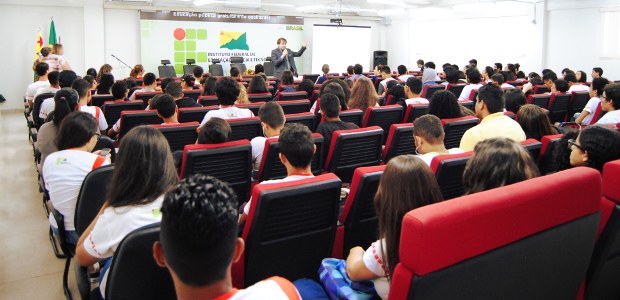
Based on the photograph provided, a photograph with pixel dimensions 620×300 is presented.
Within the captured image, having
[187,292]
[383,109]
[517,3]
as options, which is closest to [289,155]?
[187,292]

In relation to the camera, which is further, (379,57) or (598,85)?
(379,57)

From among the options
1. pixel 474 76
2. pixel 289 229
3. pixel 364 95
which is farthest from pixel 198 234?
pixel 474 76

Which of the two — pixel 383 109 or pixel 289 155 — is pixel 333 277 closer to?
pixel 289 155

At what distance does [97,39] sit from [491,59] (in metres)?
10.7

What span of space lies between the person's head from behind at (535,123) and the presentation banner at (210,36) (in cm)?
1078

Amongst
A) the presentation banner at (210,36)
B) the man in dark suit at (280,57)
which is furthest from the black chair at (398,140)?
the presentation banner at (210,36)

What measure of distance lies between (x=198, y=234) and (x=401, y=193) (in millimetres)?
877

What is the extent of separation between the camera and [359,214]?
2379 mm

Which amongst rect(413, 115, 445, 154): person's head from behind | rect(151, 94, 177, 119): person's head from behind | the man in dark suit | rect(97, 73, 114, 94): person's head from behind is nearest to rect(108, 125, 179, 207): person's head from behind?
rect(413, 115, 445, 154): person's head from behind

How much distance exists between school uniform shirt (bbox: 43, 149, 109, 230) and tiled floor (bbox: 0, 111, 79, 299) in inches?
26.9

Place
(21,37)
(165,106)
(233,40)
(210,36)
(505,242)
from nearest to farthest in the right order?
(505,242) → (165,106) → (21,37) → (210,36) → (233,40)

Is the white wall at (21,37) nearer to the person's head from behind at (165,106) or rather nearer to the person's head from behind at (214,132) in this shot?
the person's head from behind at (165,106)

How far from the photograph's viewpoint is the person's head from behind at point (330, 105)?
396cm

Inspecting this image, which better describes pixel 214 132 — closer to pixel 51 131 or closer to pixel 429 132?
pixel 429 132
